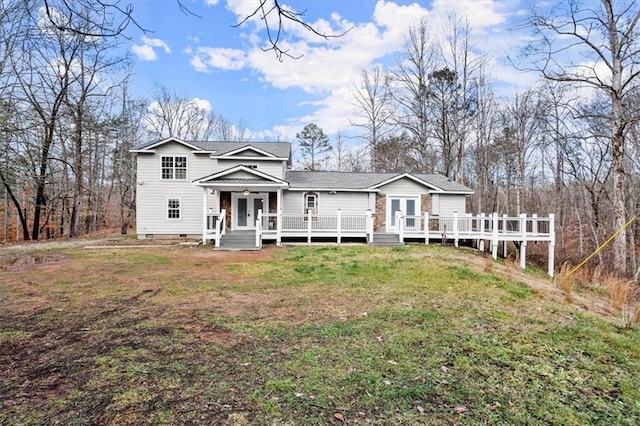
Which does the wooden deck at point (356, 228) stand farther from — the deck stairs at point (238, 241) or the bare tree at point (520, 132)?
the bare tree at point (520, 132)

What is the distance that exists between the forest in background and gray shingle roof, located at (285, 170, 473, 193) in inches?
212

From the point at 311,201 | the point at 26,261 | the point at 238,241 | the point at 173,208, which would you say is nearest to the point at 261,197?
the point at 311,201

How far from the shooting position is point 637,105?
15992 mm

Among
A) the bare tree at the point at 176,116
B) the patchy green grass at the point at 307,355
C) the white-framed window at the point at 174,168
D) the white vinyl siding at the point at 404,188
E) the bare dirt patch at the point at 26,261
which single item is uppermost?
the bare tree at the point at 176,116

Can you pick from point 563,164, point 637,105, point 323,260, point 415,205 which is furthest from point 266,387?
point 563,164

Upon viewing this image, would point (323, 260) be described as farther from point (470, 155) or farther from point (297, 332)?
point (470, 155)

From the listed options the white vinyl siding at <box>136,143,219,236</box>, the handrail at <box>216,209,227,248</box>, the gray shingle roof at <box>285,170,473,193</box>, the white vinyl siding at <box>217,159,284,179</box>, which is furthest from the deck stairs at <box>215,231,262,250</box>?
the white vinyl siding at <box>217,159,284,179</box>

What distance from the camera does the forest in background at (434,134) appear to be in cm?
1391

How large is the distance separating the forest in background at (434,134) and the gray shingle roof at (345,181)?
212 inches

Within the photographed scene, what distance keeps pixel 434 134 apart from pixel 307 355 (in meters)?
25.6

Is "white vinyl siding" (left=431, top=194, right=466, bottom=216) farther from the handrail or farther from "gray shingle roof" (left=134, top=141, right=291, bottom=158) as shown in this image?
the handrail

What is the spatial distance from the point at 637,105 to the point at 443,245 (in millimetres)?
11077

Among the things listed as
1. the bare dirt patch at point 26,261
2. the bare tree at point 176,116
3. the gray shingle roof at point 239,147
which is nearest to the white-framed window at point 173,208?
the gray shingle roof at point 239,147

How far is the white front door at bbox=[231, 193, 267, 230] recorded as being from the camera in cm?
1827
